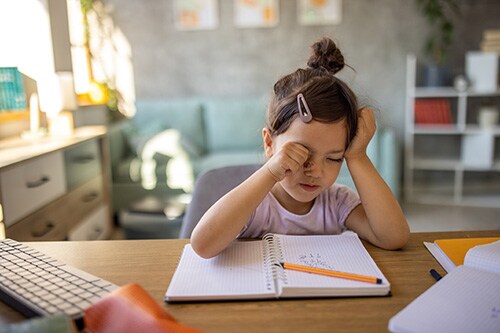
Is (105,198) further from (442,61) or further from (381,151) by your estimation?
(442,61)

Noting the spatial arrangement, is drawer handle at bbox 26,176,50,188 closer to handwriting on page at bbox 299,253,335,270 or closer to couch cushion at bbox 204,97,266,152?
handwriting on page at bbox 299,253,335,270

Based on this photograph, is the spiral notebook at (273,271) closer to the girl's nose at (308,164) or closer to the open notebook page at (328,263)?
the open notebook page at (328,263)

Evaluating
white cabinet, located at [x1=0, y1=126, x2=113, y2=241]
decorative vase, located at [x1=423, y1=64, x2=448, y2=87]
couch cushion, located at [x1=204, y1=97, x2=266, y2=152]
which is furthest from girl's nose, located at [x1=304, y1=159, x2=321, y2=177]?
decorative vase, located at [x1=423, y1=64, x2=448, y2=87]

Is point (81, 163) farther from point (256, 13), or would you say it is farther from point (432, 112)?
point (432, 112)

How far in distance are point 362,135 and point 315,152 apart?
0.41ft

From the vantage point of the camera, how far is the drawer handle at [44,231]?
1.98m

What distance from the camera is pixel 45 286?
66cm

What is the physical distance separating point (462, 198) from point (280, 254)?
3.49 metres

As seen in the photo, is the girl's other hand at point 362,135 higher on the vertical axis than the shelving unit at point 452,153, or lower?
higher

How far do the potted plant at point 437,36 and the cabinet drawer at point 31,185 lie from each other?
2.98 metres

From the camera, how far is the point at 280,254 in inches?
31.4

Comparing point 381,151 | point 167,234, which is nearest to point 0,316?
point 167,234

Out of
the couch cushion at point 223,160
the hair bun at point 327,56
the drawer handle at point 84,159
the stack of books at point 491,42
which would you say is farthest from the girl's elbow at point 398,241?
the stack of books at point 491,42

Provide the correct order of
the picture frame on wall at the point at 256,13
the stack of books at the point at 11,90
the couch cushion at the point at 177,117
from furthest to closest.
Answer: the picture frame on wall at the point at 256,13 → the couch cushion at the point at 177,117 → the stack of books at the point at 11,90
